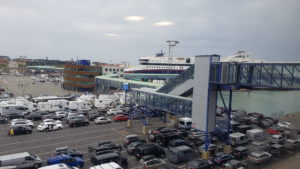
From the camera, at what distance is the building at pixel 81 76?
48781 mm

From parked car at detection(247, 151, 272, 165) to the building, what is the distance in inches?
1605

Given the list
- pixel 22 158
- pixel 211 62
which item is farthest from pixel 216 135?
pixel 22 158

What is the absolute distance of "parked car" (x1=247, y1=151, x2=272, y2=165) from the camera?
13.8m

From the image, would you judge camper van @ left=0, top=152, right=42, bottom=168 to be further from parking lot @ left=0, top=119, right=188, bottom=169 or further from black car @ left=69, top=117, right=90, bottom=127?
black car @ left=69, top=117, right=90, bottom=127

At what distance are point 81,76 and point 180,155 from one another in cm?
3955

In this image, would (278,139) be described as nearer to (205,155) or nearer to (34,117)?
(205,155)

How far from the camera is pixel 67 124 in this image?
73.8ft

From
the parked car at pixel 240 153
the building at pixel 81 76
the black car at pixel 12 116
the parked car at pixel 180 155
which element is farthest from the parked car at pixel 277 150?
the building at pixel 81 76

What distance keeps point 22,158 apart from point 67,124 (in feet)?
33.9

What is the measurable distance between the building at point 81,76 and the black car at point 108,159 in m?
37.8

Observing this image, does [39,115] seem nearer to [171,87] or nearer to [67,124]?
[67,124]

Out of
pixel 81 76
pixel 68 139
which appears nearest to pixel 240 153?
pixel 68 139

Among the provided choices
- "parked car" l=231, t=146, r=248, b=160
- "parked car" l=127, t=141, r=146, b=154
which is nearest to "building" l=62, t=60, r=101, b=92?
"parked car" l=127, t=141, r=146, b=154

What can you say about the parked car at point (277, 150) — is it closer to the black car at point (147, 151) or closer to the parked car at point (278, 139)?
the parked car at point (278, 139)
